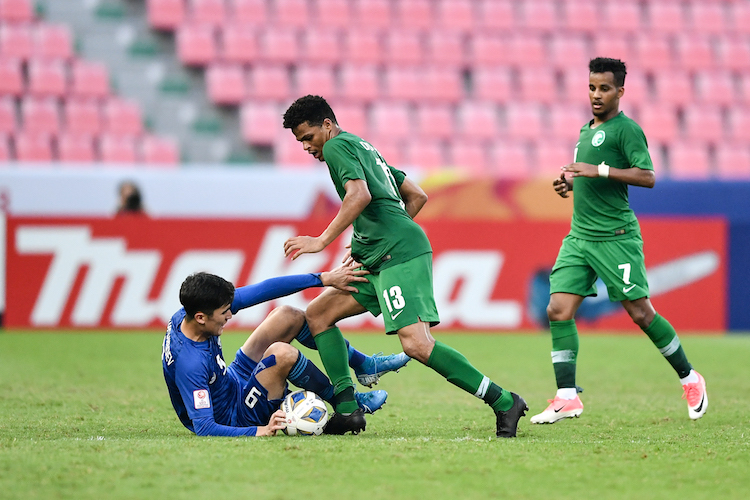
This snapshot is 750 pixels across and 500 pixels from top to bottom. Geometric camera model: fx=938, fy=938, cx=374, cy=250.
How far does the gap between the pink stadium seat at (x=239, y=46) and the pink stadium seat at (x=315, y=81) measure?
0.85 metres

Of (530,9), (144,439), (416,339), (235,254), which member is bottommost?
(235,254)

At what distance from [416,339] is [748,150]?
13.1 m

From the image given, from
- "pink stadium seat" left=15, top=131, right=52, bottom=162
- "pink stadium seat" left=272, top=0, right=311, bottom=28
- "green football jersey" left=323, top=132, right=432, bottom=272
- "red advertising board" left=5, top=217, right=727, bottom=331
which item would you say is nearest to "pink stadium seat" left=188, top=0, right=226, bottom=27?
"pink stadium seat" left=272, top=0, right=311, bottom=28

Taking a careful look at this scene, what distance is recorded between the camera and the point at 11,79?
47.0ft

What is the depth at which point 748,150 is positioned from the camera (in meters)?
16.0

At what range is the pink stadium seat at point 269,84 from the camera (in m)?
15.4

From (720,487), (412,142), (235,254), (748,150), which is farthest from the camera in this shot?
(748,150)

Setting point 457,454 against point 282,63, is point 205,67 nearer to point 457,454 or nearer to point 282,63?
point 282,63

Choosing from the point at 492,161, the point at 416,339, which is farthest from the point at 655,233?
the point at 416,339

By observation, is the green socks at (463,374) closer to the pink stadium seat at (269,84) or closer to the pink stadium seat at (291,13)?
the pink stadium seat at (269,84)

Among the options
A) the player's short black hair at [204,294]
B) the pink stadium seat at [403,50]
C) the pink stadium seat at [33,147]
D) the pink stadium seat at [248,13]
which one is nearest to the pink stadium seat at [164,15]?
the pink stadium seat at [248,13]

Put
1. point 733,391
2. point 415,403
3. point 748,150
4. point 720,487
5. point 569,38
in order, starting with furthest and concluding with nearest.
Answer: point 569,38
point 748,150
point 733,391
point 415,403
point 720,487

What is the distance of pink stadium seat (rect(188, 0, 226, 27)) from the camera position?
631 inches

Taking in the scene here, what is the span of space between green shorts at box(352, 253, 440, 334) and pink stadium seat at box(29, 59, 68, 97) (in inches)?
446
